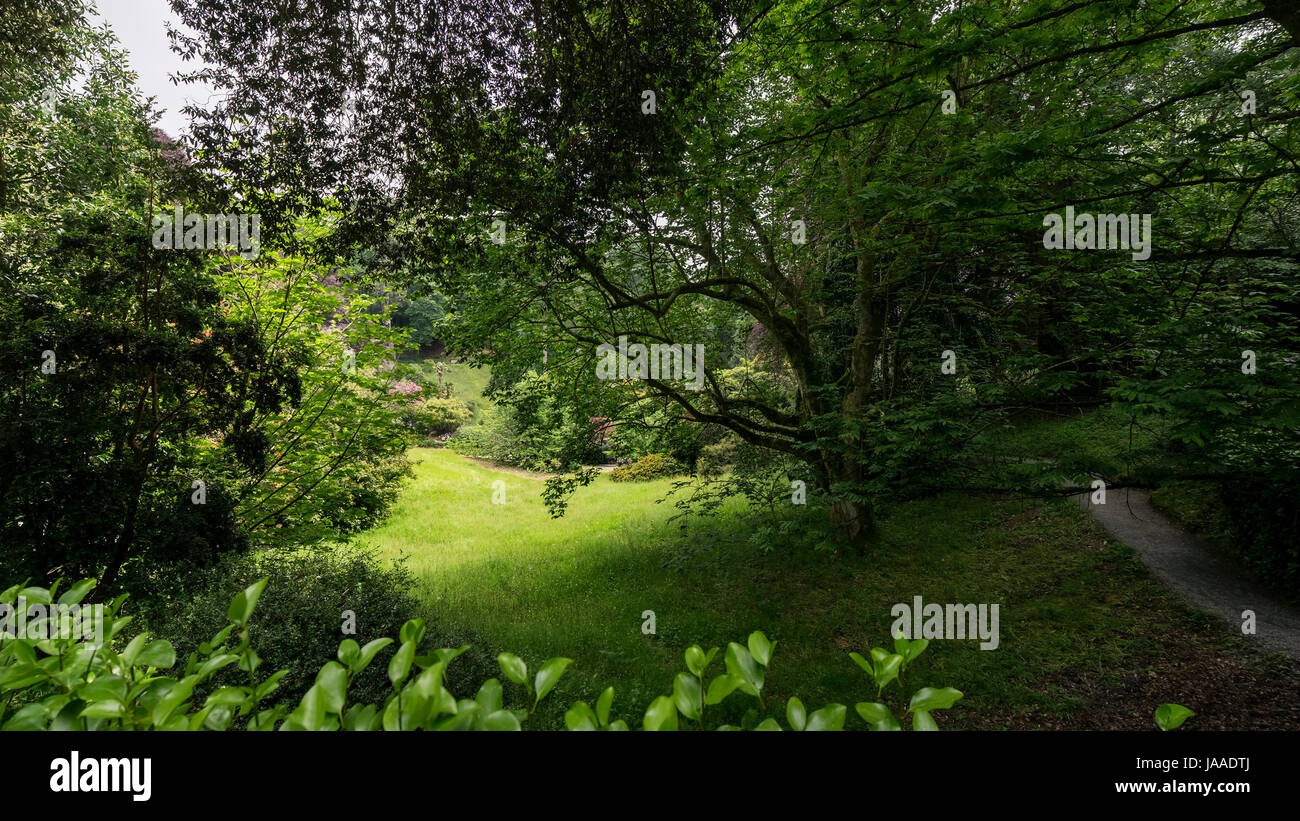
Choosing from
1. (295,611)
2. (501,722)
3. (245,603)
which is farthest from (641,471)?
(501,722)

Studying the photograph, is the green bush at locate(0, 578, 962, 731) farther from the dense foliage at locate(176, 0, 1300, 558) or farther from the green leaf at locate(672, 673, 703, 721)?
the dense foliage at locate(176, 0, 1300, 558)

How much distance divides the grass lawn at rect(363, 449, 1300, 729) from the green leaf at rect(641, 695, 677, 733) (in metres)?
4.45

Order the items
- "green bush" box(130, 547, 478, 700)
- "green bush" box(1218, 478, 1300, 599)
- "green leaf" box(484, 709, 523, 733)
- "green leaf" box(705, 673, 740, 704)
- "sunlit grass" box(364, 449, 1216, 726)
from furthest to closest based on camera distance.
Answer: "green bush" box(1218, 478, 1300, 599) → "sunlit grass" box(364, 449, 1216, 726) → "green bush" box(130, 547, 478, 700) → "green leaf" box(705, 673, 740, 704) → "green leaf" box(484, 709, 523, 733)

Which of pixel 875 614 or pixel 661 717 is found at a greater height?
pixel 661 717

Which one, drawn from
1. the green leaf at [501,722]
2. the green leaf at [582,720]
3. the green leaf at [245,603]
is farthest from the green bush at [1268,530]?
the green leaf at [245,603]

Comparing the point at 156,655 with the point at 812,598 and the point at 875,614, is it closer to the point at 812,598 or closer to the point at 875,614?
the point at 875,614

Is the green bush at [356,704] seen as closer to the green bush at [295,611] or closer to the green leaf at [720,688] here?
the green leaf at [720,688]

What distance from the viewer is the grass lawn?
17.3 feet

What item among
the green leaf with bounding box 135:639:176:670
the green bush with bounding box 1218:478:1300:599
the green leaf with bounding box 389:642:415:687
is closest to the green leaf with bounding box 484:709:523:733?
the green leaf with bounding box 389:642:415:687

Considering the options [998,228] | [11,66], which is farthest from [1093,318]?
[11,66]

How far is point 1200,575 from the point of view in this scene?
24.2 feet

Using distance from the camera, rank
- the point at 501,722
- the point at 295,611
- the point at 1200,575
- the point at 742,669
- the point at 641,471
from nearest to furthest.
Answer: the point at 501,722
the point at 742,669
the point at 295,611
the point at 1200,575
the point at 641,471

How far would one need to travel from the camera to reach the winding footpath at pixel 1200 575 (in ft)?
19.7

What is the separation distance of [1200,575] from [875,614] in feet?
16.2
